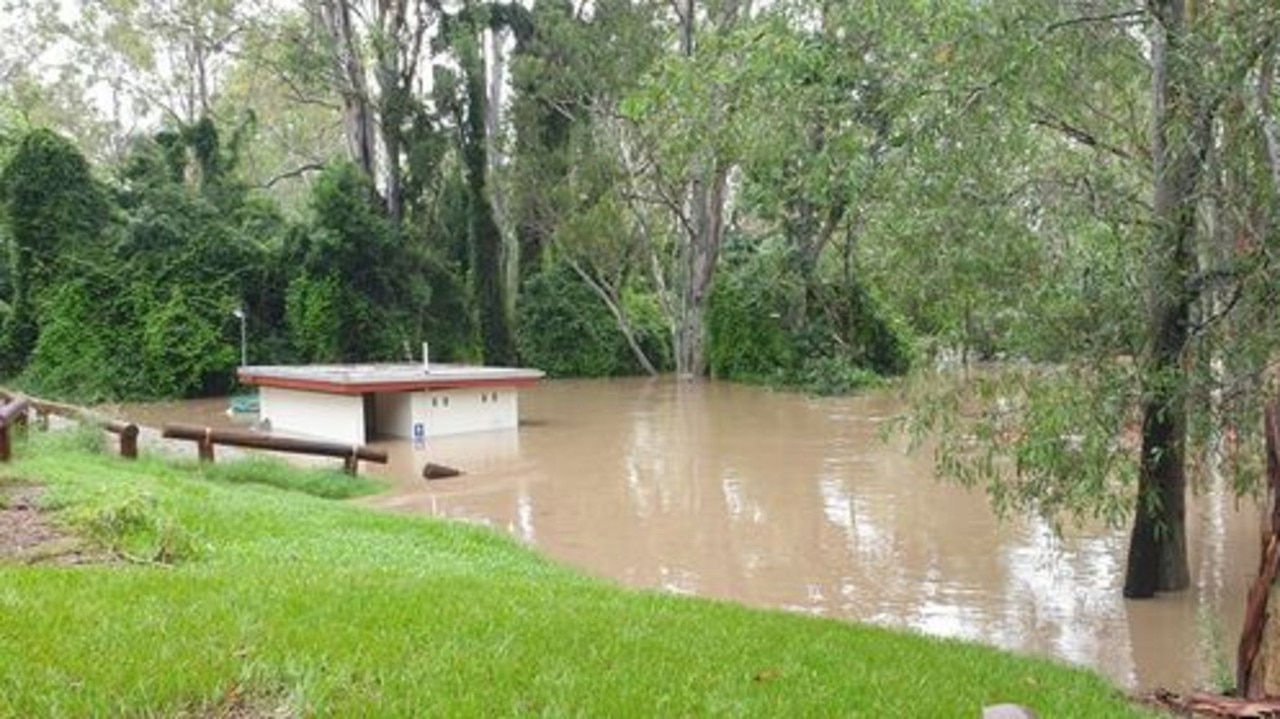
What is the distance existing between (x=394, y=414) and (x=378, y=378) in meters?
1.20

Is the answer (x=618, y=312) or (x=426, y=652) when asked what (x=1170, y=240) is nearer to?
(x=426, y=652)

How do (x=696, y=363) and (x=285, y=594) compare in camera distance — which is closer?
(x=285, y=594)

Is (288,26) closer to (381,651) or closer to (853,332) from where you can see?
(853,332)

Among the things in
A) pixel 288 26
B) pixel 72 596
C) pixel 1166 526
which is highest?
pixel 288 26

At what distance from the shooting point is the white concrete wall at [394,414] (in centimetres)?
2020

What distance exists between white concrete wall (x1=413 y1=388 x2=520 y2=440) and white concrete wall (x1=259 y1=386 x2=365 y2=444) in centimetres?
100

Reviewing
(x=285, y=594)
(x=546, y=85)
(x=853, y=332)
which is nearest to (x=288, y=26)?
(x=546, y=85)

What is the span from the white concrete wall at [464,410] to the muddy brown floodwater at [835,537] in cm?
44

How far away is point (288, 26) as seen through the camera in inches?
1236

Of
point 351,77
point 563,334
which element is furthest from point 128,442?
point 563,334

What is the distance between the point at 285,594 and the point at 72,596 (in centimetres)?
87

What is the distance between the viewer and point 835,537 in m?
12.5

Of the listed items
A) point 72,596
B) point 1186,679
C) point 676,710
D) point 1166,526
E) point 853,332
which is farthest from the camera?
point 853,332

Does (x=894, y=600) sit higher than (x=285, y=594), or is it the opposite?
(x=285, y=594)
